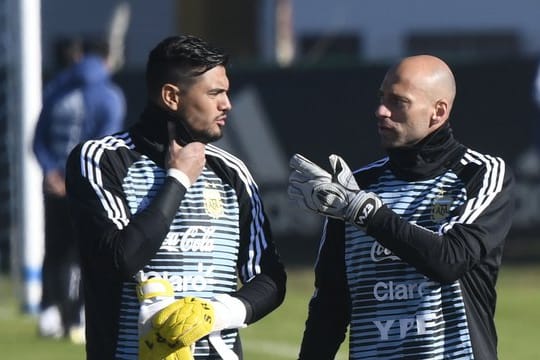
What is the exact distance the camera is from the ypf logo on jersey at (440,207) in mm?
6258

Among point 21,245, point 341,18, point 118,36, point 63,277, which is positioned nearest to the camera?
point 63,277

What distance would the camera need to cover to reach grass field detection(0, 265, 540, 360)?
12391mm

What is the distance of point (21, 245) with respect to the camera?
1642cm

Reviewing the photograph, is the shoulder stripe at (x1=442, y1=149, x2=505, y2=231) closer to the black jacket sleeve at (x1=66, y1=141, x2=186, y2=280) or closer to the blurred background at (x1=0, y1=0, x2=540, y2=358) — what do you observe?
the black jacket sleeve at (x1=66, y1=141, x2=186, y2=280)

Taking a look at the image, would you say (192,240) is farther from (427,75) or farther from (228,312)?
(427,75)

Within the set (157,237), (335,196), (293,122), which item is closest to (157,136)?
(157,237)

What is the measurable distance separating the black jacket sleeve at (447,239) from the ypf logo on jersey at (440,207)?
0.05m

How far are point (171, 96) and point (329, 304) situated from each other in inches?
41.7

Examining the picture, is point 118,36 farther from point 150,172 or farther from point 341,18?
point 150,172

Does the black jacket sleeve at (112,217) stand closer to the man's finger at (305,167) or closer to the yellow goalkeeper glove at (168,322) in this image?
the yellow goalkeeper glove at (168,322)

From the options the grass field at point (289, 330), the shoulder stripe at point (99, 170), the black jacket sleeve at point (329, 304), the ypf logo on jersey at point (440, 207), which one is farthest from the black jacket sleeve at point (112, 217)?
the grass field at point (289, 330)

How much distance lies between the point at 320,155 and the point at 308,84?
90 cm

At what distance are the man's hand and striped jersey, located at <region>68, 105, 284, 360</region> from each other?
158 millimetres

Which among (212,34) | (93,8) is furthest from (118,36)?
(93,8)
